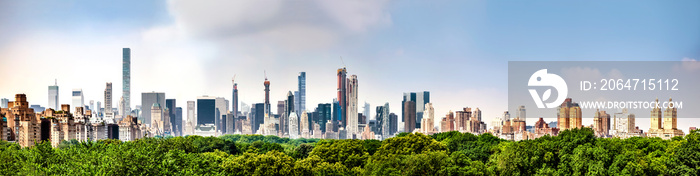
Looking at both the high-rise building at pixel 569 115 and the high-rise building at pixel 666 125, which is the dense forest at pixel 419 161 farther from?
the high-rise building at pixel 569 115

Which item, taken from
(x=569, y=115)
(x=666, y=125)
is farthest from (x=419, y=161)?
(x=569, y=115)

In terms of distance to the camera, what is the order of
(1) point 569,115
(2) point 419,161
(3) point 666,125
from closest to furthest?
(2) point 419,161
(3) point 666,125
(1) point 569,115

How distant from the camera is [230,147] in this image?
248 ft

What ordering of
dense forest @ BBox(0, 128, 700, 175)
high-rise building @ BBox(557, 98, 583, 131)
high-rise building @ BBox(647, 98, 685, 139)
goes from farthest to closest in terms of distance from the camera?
high-rise building @ BBox(557, 98, 583, 131), high-rise building @ BBox(647, 98, 685, 139), dense forest @ BBox(0, 128, 700, 175)

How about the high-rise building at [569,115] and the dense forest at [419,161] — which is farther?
the high-rise building at [569,115]

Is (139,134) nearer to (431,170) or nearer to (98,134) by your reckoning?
(98,134)

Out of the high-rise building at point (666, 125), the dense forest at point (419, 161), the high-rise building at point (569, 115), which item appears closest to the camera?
the dense forest at point (419, 161)

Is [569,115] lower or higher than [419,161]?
lower

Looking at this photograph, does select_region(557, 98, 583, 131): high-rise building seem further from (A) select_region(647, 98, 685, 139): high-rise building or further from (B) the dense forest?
(B) the dense forest

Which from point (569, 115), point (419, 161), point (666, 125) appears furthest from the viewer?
point (569, 115)

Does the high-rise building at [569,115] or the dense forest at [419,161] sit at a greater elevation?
the dense forest at [419,161]

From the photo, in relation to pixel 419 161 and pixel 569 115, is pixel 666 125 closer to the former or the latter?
pixel 569 115

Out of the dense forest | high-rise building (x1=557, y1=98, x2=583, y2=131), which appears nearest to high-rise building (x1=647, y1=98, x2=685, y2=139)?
high-rise building (x1=557, y1=98, x2=583, y2=131)

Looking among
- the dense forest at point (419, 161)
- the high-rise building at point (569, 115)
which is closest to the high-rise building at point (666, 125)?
the high-rise building at point (569, 115)
